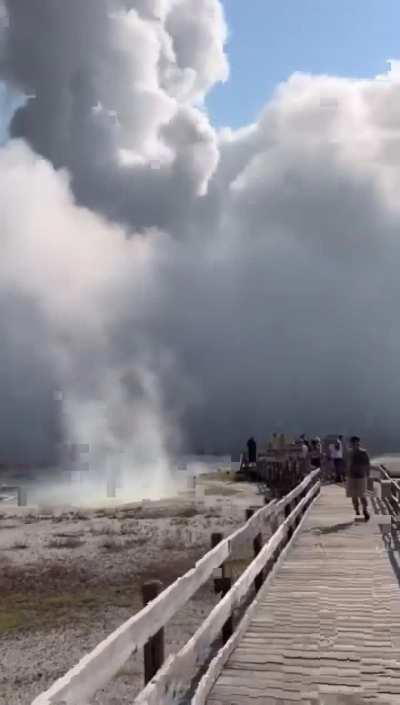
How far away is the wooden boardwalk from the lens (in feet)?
20.8

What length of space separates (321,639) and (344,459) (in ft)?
98.1

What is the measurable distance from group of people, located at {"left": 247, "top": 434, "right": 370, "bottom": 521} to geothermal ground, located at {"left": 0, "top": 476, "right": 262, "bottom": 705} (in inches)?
168

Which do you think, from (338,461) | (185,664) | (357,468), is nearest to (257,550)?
(185,664)

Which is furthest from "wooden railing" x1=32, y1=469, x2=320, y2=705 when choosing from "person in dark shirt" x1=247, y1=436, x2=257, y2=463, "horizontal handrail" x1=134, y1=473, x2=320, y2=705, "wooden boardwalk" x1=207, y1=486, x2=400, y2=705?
"person in dark shirt" x1=247, y1=436, x2=257, y2=463

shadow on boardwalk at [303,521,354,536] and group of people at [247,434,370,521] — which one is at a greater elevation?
group of people at [247,434,370,521]

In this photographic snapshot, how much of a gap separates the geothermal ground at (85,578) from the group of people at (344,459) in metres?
4.27

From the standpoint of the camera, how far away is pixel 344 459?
37.2 metres

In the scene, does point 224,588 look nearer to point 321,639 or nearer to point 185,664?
point 321,639

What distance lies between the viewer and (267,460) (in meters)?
47.6

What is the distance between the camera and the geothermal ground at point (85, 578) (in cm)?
1202

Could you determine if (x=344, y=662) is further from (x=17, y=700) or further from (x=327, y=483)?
(x=327, y=483)

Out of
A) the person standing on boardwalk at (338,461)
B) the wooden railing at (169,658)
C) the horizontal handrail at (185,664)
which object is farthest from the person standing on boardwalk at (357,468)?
the person standing on boardwalk at (338,461)

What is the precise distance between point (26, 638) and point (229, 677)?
8.36 m

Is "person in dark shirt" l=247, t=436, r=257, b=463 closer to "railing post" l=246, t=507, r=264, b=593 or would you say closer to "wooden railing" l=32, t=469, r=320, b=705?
"railing post" l=246, t=507, r=264, b=593
